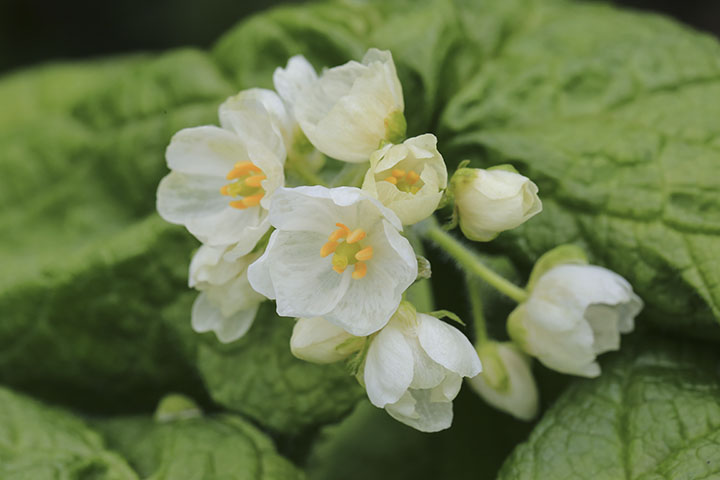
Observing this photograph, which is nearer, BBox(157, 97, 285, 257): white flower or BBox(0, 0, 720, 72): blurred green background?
BBox(157, 97, 285, 257): white flower

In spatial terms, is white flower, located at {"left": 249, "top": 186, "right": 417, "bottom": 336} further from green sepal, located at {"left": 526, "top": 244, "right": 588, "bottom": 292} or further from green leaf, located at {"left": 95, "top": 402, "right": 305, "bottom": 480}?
green leaf, located at {"left": 95, "top": 402, "right": 305, "bottom": 480}

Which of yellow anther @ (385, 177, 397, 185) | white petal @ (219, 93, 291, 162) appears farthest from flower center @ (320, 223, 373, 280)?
white petal @ (219, 93, 291, 162)

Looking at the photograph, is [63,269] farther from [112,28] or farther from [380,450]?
[112,28]

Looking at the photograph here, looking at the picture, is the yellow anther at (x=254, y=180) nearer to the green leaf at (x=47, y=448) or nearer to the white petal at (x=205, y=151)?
the white petal at (x=205, y=151)

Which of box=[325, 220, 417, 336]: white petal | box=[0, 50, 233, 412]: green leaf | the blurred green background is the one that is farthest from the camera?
the blurred green background

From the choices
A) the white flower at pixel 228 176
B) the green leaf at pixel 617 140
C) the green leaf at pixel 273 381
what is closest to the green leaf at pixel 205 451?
the green leaf at pixel 273 381

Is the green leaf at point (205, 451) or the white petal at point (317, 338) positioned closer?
the white petal at point (317, 338)

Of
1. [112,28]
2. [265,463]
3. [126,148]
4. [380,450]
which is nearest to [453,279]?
[380,450]
